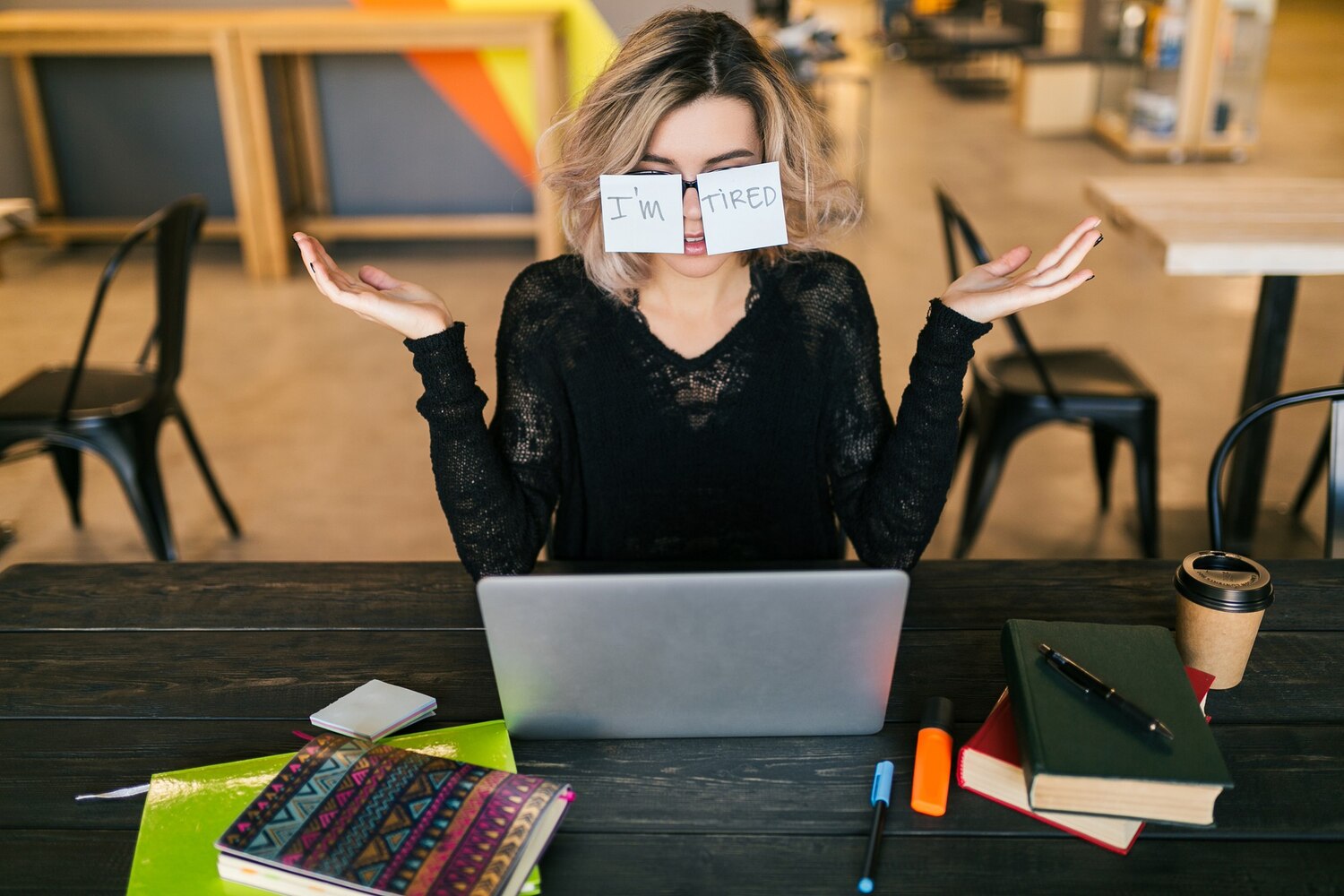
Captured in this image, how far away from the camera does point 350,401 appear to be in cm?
345

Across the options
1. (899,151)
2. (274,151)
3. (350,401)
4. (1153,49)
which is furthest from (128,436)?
(1153,49)

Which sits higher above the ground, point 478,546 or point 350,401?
point 478,546

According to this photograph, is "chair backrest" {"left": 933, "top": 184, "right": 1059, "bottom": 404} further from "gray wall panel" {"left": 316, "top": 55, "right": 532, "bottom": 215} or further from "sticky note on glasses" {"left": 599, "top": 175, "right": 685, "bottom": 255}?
"gray wall panel" {"left": 316, "top": 55, "right": 532, "bottom": 215}

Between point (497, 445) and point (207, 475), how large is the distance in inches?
57.6

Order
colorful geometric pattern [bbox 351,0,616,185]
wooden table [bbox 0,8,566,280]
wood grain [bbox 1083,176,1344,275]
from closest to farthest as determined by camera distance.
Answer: wood grain [bbox 1083,176,1344,275] < wooden table [bbox 0,8,566,280] < colorful geometric pattern [bbox 351,0,616,185]

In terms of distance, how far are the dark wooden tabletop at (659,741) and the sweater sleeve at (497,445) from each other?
0.22 ft

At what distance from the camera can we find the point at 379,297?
1186mm

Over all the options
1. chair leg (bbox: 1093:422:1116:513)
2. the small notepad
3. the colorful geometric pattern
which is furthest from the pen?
the colorful geometric pattern

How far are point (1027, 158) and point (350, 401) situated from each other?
170 inches

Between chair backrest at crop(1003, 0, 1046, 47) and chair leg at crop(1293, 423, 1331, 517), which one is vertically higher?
chair backrest at crop(1003, 0, 1046, 47)

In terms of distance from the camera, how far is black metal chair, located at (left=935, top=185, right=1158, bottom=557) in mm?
2340

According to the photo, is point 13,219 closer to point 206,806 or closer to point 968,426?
point 206,806

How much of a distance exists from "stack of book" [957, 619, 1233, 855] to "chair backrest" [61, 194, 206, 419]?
6.01 ft

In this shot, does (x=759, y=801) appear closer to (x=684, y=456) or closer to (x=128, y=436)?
(x=684, y=456)
